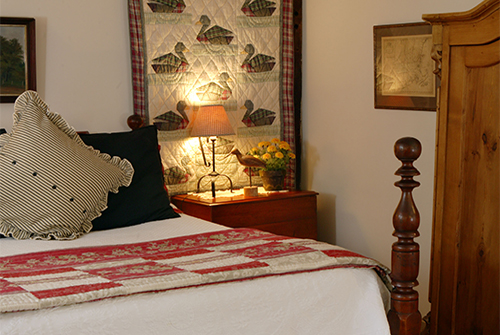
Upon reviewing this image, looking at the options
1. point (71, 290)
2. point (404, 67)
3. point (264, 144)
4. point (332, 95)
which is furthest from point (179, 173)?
point (71, 290)

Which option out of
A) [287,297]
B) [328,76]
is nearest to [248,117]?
[328,76]

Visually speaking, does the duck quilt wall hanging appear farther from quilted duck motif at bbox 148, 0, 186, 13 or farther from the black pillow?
the black pillow

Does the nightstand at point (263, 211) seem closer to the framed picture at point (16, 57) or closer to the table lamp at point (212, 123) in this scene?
the table lamp at point (212, 123)

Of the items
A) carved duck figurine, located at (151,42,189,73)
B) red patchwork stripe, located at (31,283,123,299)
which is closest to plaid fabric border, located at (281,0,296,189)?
carved duck figurine, located at (151,42,189,73)

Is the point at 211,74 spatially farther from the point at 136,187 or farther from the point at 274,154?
the point at 136,187

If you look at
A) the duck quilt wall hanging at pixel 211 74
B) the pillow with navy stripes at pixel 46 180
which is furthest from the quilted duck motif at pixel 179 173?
the pillow with navy stripes at pixel 46 180

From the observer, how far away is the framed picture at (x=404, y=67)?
311cm

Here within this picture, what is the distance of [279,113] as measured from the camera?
13.2ft

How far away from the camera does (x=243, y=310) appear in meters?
1.64

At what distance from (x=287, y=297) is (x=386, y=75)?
2.02 m

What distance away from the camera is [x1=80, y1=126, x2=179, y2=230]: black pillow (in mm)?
2627

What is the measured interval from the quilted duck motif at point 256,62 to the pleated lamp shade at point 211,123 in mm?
464

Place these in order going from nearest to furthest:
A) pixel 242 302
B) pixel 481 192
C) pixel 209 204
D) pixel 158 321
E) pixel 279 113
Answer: pixel 158 321 < pixel 242 302 < pixel 481 192 < pixel 209 204 < pixel 279 113

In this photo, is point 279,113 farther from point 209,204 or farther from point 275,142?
point 209,204
